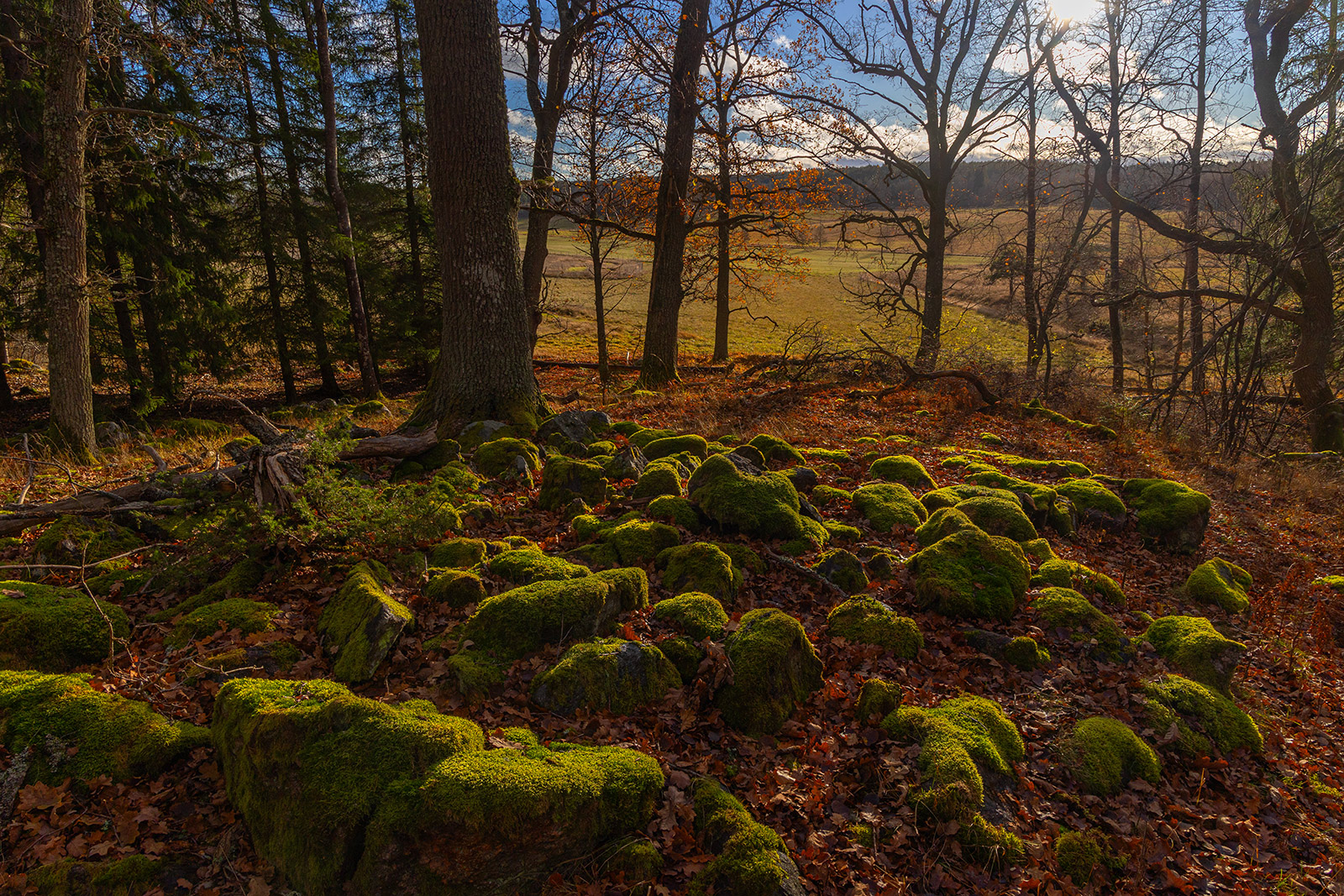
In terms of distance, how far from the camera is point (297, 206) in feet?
60.2

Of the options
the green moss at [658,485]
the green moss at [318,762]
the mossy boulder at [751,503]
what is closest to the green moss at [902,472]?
the mossy boulder at [751,503]

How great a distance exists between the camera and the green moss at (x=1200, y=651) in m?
5.11

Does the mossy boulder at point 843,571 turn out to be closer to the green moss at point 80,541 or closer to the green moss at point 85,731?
the green moss at point 85,731

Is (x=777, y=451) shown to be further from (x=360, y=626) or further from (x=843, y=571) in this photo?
(x=360, y=626)

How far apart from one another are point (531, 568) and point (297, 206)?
18254mm

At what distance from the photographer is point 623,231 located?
567 inches

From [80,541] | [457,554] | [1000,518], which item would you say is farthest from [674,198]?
[80,541]

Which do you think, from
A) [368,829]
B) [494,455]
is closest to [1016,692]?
[368,829]

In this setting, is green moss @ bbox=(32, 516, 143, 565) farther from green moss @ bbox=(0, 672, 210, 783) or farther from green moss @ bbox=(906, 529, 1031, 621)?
green moss @ bbox=(906, 529, 1031, 621)

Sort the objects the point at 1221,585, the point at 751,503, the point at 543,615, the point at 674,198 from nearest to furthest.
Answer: the point at 543,615, the point at 751,503, the point at 1221,585, the point at 674,198

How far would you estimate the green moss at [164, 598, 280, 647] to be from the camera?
4.25 meters

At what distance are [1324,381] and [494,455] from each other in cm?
1526

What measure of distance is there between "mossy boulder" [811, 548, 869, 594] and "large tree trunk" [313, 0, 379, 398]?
1557cm

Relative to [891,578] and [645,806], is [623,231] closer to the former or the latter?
[891,578]
